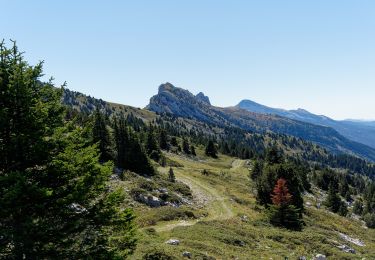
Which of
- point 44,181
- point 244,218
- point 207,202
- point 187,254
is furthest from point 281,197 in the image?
point 44,181

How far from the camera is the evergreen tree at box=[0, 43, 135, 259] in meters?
14.2

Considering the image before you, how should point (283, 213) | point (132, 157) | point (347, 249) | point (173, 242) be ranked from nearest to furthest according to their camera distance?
1. point (173, 242)
2. point (347, 249)
3. point (283, 213)
4. point (132, 157)

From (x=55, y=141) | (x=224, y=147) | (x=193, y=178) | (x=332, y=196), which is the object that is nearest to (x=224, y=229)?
(x=55, y=141)

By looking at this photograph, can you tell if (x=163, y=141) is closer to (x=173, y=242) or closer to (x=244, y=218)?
(x=244, y=218)

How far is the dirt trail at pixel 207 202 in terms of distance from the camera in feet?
143

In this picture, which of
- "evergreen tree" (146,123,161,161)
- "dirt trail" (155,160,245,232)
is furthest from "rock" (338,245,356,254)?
"evergreen tree" (146,123,161,161)

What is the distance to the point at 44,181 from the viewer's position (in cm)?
1541

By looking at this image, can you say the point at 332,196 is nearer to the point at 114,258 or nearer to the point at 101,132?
the point at 101,132

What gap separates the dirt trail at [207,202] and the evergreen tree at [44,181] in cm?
2436

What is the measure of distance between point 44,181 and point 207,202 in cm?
4694

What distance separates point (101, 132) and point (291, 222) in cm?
3676

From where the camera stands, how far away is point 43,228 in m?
14.4

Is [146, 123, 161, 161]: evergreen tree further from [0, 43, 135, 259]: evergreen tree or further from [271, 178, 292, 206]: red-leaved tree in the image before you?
[0, 43, 135, 259]: evergreen tree

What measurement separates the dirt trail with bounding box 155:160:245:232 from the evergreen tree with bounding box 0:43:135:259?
79.9 ft
